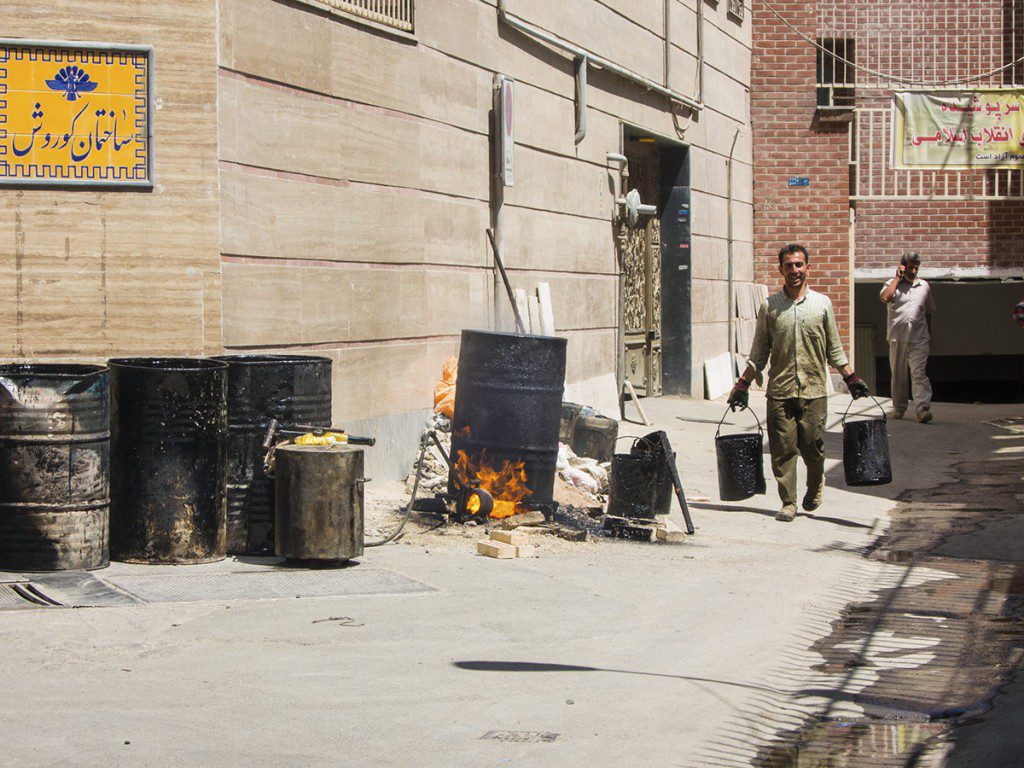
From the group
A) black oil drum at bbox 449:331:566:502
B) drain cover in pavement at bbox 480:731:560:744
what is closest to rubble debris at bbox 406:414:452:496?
black oil drum at bbox 449:331:566:502

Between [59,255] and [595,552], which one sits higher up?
[59,255]

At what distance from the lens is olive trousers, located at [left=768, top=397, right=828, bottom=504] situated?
10.8 m

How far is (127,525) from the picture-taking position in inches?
318

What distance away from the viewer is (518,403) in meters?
9.80

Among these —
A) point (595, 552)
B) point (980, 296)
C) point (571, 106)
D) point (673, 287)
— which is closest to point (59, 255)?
point (595, 552)

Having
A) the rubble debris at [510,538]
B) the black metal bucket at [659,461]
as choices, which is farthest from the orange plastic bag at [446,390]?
the rubble debris at [510,538]

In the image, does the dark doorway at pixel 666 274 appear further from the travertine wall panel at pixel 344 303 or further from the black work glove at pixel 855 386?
the black work glove at pixel 855 386

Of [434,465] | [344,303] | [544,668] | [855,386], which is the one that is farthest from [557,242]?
[544,668]

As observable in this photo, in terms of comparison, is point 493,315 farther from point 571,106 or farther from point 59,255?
point 59,255

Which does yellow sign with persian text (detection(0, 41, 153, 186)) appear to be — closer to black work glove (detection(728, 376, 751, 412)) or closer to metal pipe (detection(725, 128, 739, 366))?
black work glove (detection(728, 376, 751, 412))

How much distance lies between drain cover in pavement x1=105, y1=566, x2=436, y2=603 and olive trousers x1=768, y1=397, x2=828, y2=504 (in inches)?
152

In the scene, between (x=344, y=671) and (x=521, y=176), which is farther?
(x=521, y=176)

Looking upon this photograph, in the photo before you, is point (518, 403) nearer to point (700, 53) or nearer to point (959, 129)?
point (700, 53)

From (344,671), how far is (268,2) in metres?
5.27
